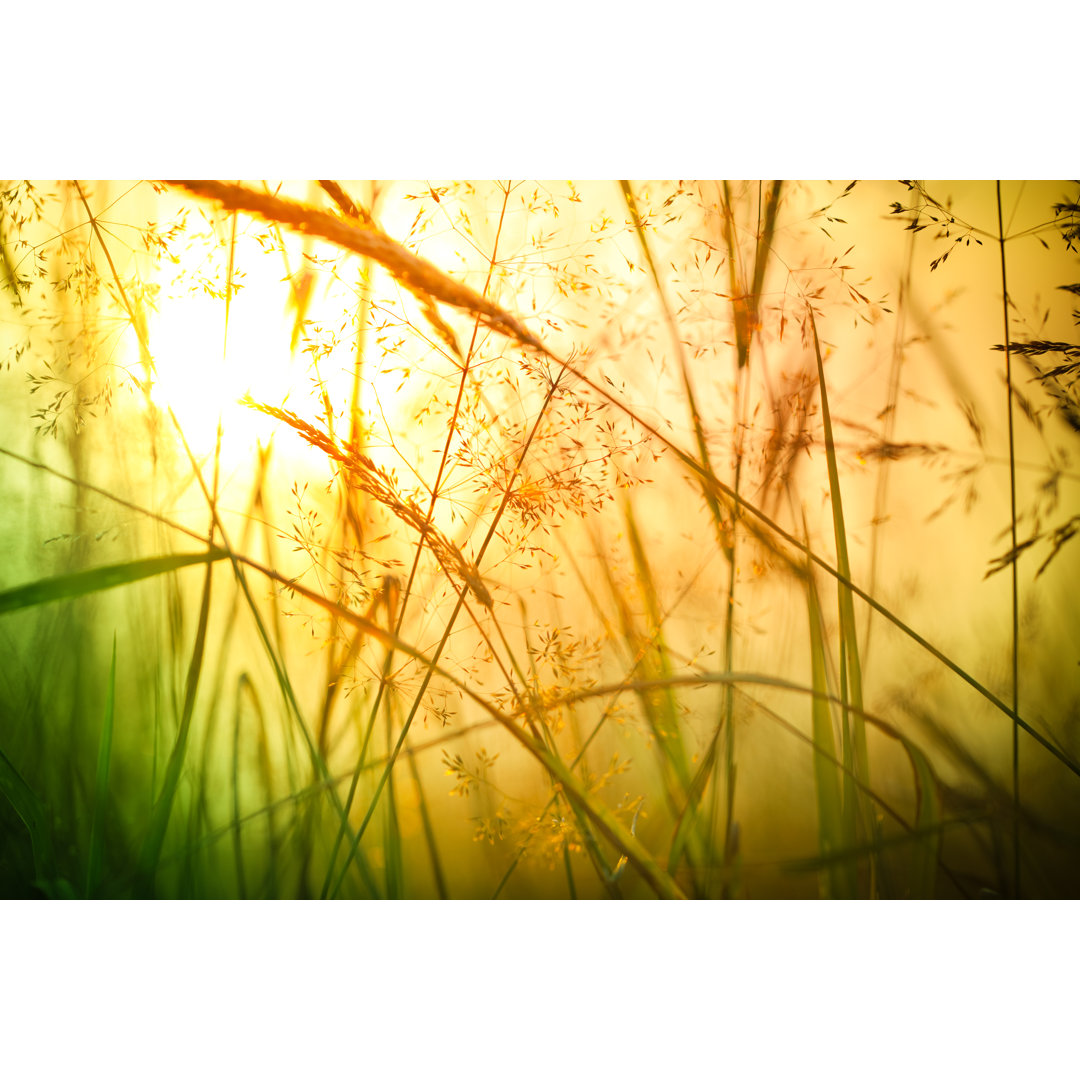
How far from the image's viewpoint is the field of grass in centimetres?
122

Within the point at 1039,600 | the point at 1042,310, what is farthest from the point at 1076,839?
the point at 1042,310

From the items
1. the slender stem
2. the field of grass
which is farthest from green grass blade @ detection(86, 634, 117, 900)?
the slender stem

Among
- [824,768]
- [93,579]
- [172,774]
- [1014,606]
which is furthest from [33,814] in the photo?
[1014,606]

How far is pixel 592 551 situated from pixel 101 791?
0.88 m

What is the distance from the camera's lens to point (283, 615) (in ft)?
4.05

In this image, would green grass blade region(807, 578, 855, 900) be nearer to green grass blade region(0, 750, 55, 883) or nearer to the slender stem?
the slender stem

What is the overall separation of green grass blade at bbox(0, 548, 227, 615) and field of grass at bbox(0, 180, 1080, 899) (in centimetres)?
1

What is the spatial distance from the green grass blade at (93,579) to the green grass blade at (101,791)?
126 millimetres

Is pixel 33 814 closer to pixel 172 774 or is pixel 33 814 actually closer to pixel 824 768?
pixel 172 774

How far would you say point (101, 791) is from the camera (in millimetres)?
1235

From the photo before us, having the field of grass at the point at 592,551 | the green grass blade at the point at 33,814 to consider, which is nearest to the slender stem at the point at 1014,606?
the field of grass at the point at 592,551

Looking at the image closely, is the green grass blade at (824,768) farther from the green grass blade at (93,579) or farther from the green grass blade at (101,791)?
the green grass blade at (101,791)

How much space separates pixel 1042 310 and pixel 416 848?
1330 millimetres
